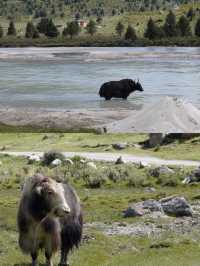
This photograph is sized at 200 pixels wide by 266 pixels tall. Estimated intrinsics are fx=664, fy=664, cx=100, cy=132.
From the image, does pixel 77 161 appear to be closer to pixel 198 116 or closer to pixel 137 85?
pixel 198 116

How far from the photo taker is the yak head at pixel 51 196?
1156cm

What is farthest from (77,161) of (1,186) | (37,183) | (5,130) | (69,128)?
(37,183)

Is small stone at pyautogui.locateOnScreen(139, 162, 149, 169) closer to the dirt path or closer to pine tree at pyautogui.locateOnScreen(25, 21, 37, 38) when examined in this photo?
the dirt path

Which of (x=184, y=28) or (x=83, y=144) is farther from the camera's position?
(x=184, y=28)

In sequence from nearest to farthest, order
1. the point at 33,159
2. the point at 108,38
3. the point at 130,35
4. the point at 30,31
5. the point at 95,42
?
the point at 33,159, the point at 95,42, the point at 130,35, the point at 108,38, the point at 30,31

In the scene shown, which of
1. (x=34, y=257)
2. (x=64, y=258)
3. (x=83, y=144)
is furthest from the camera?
(x=83, y=144)

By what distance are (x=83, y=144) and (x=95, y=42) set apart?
104 m

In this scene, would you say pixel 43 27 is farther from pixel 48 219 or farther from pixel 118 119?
pixel 48 219

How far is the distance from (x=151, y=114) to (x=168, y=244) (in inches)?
731

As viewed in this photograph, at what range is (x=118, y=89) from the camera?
149 ft

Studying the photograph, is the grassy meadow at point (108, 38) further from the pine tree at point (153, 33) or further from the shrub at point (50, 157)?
the shrub at point (50, 157)

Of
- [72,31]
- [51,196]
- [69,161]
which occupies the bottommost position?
[72,31]

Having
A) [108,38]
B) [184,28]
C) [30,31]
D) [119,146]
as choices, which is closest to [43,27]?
[30,31]

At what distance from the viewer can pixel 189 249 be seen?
54.9 feet
